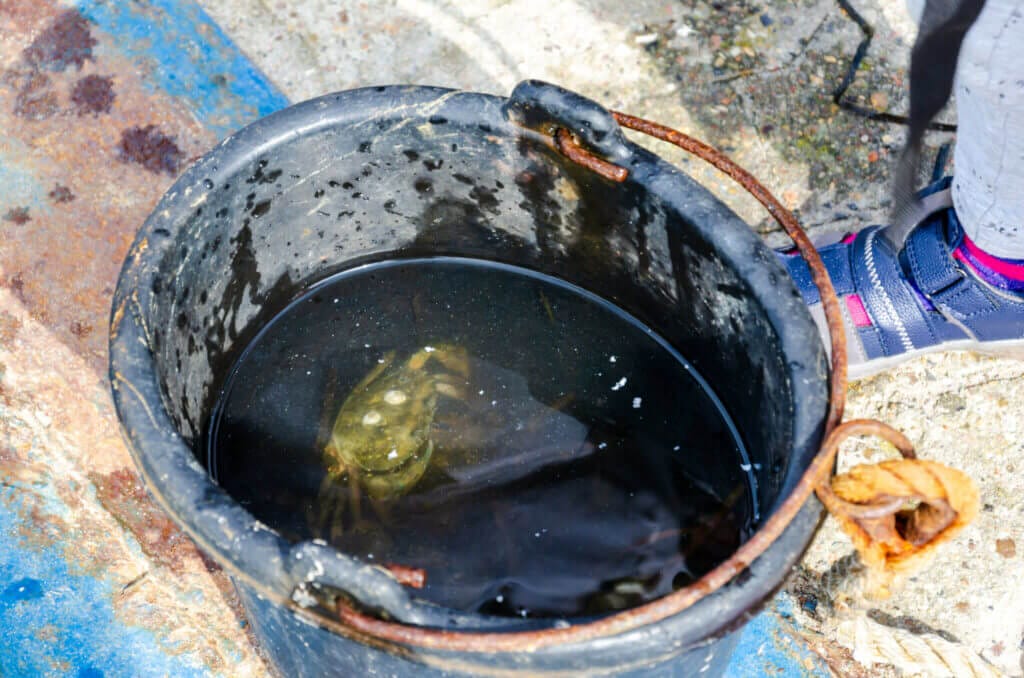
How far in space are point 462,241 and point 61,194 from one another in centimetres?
82

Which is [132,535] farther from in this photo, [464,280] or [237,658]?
[464,280]

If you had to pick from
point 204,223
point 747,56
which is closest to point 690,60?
point 747,56

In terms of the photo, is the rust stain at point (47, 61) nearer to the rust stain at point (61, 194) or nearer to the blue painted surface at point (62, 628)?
the rust stain at point (61, 194)

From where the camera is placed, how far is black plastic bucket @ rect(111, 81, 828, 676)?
0.91 metres

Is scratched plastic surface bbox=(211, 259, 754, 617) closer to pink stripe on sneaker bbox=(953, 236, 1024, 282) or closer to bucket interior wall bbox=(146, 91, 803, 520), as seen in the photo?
bucket interior wall bbox=(146, 91, 803, 520)

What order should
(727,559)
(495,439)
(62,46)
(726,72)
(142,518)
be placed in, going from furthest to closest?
(726,72), (62,46), (142,518), (495,439), (727,559)

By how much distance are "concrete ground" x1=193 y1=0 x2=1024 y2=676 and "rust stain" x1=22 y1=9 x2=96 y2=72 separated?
13.2 inches

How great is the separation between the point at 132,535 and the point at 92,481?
0.12 metres

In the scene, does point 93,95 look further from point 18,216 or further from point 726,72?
point 726,72

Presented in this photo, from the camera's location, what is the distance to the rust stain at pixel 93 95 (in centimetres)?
190

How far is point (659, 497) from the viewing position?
4.57 feet

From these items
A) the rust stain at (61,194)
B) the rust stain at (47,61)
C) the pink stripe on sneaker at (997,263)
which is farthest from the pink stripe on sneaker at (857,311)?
the rust stain at (47,61)

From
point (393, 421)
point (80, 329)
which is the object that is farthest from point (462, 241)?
point (80, 329)

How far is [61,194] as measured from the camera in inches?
70.7
